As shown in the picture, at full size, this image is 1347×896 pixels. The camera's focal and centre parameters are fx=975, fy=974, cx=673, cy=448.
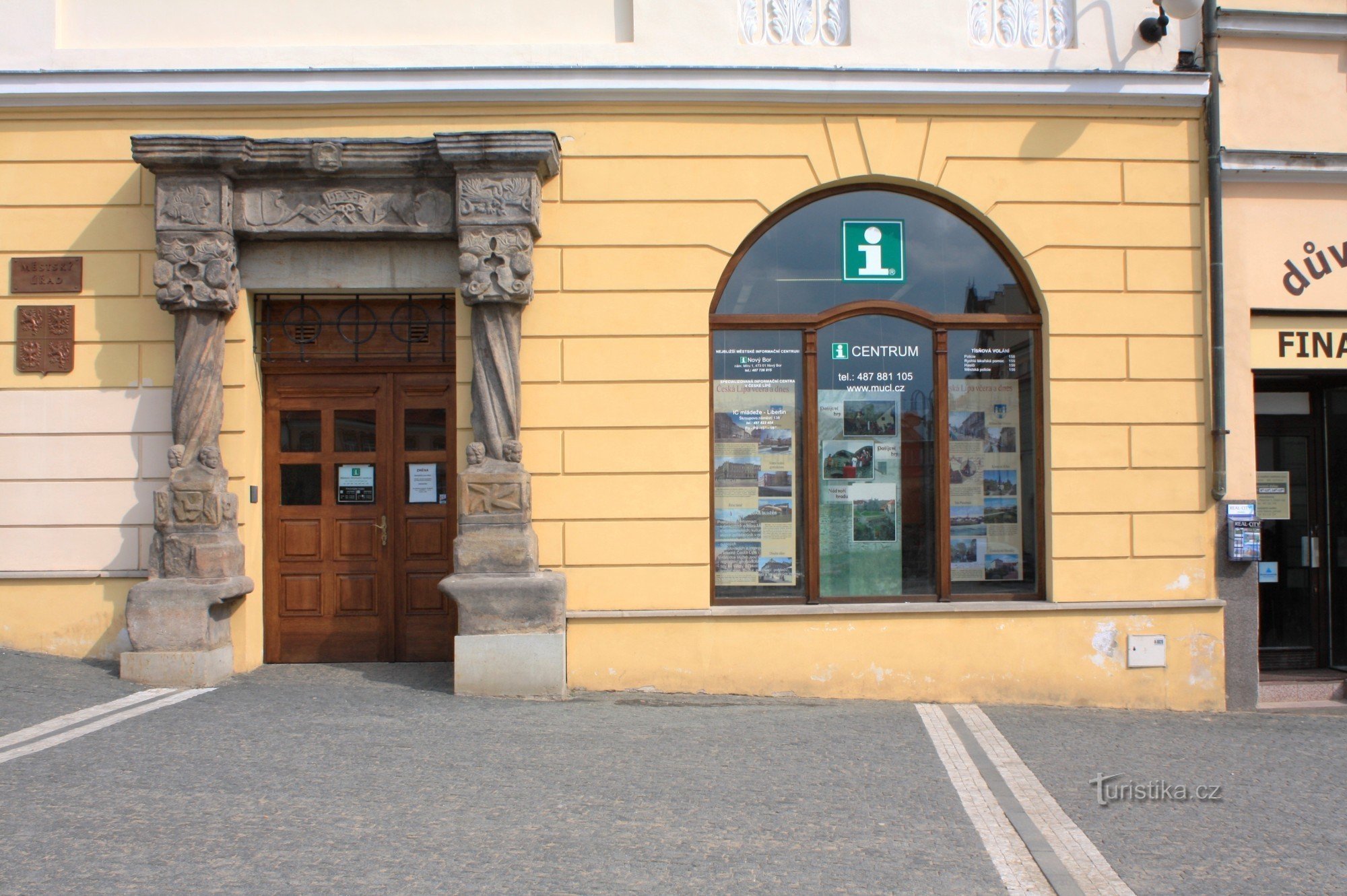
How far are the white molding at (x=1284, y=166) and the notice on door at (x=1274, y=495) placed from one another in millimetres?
2576

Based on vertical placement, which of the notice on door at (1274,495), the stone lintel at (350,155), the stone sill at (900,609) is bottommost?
the stone sill at (900,609)

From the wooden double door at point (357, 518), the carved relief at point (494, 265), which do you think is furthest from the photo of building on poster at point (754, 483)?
the wooden double door at point (357, 518)

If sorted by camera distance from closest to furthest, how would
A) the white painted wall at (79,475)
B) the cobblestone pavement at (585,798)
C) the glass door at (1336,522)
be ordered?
the cobblestone pavement at (585,798), the white painted wall at (79,475), the glass door at (1336,522)

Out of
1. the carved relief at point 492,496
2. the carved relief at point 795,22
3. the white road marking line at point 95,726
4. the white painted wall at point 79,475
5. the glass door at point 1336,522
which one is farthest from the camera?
the glass door at point 1336,522

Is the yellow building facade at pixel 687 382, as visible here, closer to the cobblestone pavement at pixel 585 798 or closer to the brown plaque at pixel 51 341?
the brown plaque at pixel 51 341

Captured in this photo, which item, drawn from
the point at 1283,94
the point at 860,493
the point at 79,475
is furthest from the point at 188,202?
the point at 1283,94

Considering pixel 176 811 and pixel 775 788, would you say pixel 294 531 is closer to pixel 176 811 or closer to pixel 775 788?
pixel 176 811

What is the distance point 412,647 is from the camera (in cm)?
791

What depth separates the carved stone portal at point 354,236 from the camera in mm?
6992

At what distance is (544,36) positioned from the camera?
7.61 m

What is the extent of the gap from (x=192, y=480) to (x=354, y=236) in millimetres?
2165

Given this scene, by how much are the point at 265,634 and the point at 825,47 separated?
21.2ft

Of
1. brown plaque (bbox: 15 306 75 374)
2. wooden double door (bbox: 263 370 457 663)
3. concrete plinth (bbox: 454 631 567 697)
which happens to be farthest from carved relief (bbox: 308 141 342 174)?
concrete plinth (bbox: 454 631 567 697)

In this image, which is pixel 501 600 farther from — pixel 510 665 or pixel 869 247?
pixel 869 247
